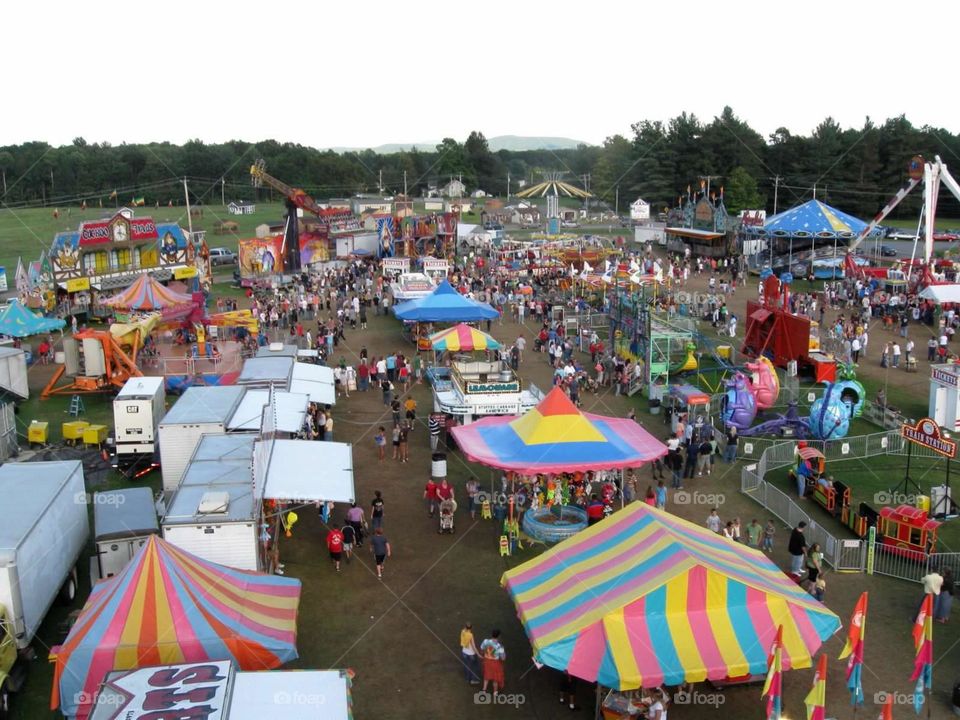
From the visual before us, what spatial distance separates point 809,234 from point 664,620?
1728 inches

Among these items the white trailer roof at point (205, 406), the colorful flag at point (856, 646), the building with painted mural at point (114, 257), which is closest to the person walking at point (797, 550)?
the colorful flag at point (856, 646)

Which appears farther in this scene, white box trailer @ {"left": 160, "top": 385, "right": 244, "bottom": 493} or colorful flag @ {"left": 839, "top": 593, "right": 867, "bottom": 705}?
white box trailer @ {"left": 160, "top": 385, "right": 244, "bottom": 493}

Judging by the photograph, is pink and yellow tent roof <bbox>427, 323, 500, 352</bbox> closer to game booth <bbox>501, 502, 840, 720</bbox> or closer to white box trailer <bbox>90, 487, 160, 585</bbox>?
white box trailer <bbox>90, 487, 160, 585</bbox>

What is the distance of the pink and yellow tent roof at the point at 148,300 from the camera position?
3038cm

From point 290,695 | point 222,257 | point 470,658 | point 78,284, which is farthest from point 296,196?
point 290,695

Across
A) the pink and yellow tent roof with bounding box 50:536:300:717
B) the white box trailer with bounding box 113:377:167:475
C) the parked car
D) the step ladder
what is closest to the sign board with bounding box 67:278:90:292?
the step ladder

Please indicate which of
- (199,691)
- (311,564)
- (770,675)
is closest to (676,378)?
(311,564)

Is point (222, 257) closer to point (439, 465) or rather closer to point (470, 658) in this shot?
point (439, 465)

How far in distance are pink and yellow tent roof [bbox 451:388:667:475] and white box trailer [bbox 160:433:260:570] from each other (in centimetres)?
471

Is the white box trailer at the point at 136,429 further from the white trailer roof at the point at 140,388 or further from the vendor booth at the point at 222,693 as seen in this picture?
the vendor booth at the point at 222,693

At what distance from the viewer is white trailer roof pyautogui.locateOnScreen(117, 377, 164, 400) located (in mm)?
19734

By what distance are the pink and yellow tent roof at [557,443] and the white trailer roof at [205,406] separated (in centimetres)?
485

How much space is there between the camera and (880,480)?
755 inches

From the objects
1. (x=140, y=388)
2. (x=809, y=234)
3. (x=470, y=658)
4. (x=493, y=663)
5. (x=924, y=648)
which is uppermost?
(x=809, y=234)
